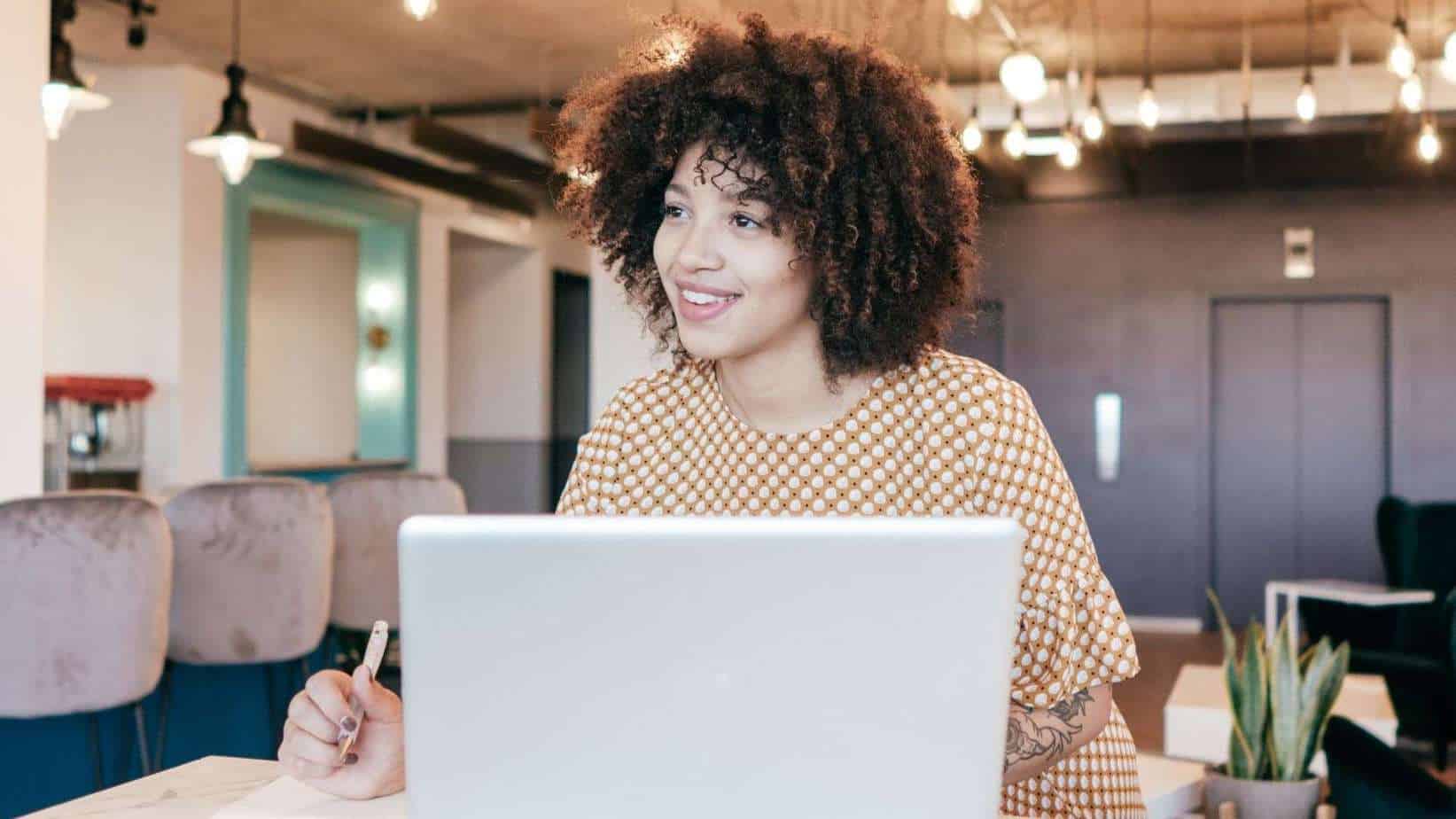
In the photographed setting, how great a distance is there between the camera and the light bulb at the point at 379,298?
902cm

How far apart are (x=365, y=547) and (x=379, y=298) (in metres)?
5.02

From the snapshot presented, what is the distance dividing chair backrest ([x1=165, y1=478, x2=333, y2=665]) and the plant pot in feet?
8.04

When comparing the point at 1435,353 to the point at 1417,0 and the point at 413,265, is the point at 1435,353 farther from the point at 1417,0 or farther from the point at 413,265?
the point at 413,265

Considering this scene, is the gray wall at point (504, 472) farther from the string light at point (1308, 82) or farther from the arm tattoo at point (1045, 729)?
the arm tattoo at point (1045, 729)

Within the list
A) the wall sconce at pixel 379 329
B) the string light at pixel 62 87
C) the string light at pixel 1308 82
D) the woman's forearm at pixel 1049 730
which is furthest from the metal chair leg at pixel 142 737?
the wall sconce at pixel 379 329

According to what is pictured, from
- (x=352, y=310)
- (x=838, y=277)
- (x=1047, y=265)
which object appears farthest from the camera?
(x=352, y=310)

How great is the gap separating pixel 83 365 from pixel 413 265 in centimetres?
248

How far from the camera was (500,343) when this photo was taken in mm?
10508

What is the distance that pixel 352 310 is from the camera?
9.82 meters

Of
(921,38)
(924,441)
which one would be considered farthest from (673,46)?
(921,38)

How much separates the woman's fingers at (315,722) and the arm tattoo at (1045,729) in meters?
0.52

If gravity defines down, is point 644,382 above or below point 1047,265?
below

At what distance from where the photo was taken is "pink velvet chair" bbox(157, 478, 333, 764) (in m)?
3.61

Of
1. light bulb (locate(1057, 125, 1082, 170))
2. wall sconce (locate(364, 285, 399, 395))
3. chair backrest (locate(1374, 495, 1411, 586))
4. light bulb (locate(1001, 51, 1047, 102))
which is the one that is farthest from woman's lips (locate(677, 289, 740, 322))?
wall sconce (locate(364, 285, 399, 395))
